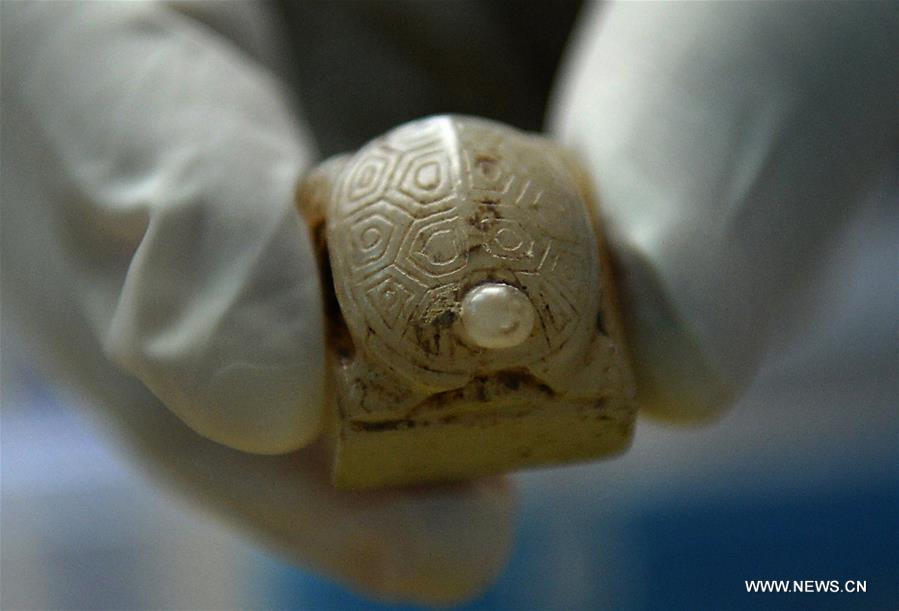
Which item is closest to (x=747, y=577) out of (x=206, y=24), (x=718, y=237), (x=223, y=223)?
(x=718, y=237)

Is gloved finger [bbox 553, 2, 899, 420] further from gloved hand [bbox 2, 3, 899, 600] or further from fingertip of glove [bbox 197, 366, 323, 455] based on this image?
fingertip of glove [bbox 197, 366, 323, 455]

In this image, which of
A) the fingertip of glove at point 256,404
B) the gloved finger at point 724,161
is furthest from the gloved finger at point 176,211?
the gloved finger at point 724,161

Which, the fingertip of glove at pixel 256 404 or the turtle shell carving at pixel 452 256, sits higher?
the turtle shell carving at pixel 452 256

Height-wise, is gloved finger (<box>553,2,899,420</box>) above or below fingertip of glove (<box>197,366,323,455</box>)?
above

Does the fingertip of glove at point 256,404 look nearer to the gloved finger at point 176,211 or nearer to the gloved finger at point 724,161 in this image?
the gloved finger at point 176,211

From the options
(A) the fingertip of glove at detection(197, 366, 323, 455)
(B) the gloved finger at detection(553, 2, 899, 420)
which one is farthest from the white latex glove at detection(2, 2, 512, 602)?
(B) the gloved finger at detection(553, 2, 899, 420)

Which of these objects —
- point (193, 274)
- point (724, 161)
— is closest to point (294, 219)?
point (193, 274)
